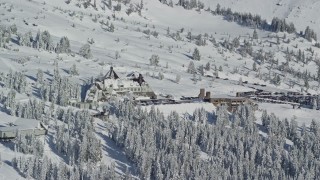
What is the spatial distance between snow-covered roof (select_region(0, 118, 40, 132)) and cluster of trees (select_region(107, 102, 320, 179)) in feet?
45.8

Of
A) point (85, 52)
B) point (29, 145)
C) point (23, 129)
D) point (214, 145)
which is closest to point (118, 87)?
point (214, 145)

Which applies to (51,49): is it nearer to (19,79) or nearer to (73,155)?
(19,79)

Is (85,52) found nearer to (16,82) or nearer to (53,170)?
(16,82)

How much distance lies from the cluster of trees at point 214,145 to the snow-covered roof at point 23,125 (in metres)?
14.0

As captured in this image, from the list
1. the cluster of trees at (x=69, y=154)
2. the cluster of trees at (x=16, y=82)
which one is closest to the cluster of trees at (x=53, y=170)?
the cluster of trees at (x=69, y=154)

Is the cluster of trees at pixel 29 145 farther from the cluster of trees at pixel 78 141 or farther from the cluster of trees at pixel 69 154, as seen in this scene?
the cluster of trees at pixel 78 141

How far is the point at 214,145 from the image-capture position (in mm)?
123562

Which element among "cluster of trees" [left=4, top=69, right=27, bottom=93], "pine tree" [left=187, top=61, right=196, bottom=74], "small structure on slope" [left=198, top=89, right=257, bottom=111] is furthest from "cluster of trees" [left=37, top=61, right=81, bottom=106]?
"pine tree" [left=187, top=61, right=196, bottom=74]

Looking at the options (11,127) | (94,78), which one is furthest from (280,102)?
(11,127)

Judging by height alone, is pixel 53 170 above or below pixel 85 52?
below

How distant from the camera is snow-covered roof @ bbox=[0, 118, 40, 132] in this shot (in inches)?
4465

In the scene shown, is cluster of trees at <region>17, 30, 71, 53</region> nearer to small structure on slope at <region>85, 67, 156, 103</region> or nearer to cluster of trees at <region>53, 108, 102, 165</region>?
small structure on slope at <region>85, 67, 156, 103</region>

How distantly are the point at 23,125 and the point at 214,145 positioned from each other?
3355 cm

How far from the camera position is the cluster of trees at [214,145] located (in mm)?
111281
